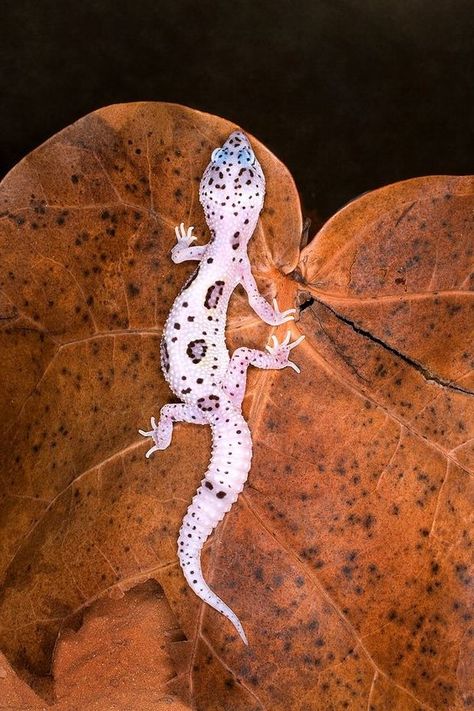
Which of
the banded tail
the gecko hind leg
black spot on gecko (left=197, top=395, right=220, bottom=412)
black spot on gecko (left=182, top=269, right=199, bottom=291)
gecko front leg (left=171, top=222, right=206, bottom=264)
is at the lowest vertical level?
the banded tail

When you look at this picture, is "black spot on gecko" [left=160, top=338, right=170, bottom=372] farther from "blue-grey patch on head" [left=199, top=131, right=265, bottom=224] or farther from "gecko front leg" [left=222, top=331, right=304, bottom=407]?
"blue-grey patch on head" [left=199, top=131, right=265, bottom=224]

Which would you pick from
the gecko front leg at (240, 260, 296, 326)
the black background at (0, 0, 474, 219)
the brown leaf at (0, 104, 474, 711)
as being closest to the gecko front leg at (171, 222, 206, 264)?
the brown leaf at (0, 104, 474, 711)

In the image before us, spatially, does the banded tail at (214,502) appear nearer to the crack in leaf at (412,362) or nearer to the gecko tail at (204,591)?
the gecko tail at (204,591)

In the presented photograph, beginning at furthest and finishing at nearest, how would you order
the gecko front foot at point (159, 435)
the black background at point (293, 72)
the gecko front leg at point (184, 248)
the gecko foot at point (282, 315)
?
→ the black background at point (293, 72), the gecko front leg at point (184, 248), the gecko front foot at point (159, 435), the gecko foot at point (282, 315)

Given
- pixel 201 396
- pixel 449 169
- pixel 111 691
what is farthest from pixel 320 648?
pixel 449 169

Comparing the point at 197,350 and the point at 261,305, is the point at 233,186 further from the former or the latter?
the point at 197,350

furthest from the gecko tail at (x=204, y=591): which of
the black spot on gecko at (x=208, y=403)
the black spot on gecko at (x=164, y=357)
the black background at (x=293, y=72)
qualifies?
the black background at (x=293, y=72)

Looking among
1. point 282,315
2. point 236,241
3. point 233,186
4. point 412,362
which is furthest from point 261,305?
point 412,362
